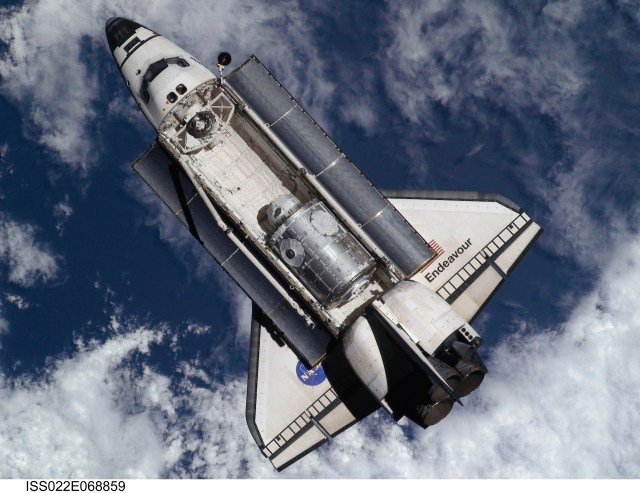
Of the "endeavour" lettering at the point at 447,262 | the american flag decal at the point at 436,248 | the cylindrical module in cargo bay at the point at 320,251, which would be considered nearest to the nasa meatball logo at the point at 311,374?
the cylindrical module in cargo bay at the point at 320,251

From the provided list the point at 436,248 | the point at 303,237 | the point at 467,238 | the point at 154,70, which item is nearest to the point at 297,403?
the point at 303,237

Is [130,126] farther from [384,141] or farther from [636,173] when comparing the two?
[636,173]

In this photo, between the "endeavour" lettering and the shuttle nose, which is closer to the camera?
the "endeavour" lettering

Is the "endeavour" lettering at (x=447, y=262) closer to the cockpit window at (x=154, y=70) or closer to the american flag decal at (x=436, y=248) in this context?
the american flag decal at (x=436, y=248)

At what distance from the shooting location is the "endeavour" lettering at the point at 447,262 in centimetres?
2203

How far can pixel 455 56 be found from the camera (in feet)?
85.0

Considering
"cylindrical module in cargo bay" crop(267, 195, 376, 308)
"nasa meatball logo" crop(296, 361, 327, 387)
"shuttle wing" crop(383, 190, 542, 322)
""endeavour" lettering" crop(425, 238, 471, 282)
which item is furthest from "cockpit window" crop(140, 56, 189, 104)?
""endeavour" lettering" crop(425, 238, 471, 282)

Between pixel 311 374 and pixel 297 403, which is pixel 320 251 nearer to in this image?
pixel 311 374

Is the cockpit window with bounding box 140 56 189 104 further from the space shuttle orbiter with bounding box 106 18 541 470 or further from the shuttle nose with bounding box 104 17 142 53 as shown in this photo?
the shuttle nose with bounding box 104 17 142 53

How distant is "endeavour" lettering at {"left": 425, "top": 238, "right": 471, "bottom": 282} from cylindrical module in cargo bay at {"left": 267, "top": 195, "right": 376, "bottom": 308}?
10.2ft

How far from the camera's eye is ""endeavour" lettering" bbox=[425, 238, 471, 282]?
22.0 m

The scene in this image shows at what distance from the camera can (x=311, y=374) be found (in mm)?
22656

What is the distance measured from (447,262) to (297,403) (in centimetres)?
975

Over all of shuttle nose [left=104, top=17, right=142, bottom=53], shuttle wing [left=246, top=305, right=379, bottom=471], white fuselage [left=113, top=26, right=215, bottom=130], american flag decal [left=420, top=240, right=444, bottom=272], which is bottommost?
shuttle wing [left=246, top=305, right=379, bottom=471]
